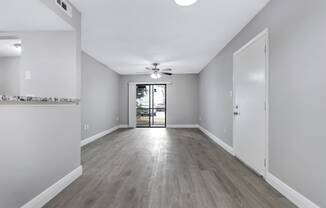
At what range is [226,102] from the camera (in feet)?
14.4

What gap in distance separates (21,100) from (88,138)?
12.0 feet

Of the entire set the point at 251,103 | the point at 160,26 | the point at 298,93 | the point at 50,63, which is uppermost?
the point at 160,26

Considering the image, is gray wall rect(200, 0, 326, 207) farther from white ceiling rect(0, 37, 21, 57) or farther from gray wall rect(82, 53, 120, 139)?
white ceiling rect(0, 37, 21, 57)

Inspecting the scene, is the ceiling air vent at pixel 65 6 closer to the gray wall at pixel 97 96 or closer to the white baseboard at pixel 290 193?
the gray wall at pixel 97 96

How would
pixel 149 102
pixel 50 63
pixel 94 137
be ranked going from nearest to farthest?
pixel 50 63, pixel 94 137, pixel 149 102

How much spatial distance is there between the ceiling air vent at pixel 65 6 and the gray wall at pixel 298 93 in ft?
8.86

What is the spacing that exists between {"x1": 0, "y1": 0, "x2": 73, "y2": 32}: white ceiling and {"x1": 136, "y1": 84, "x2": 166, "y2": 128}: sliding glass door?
6012 mm

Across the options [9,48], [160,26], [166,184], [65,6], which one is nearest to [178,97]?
[160,26]

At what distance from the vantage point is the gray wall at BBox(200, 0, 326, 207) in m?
1.67

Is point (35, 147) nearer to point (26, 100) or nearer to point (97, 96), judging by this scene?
point (26, 100)

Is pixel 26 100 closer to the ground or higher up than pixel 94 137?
higher up

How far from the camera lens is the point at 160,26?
10.7 feet

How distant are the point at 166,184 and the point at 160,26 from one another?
2.59 m

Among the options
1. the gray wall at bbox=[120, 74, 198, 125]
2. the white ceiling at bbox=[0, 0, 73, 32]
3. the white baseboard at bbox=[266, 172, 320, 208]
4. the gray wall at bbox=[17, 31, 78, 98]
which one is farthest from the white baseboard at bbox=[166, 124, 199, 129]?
the white ceiling at bbox=[0, 0, 73, 32]
